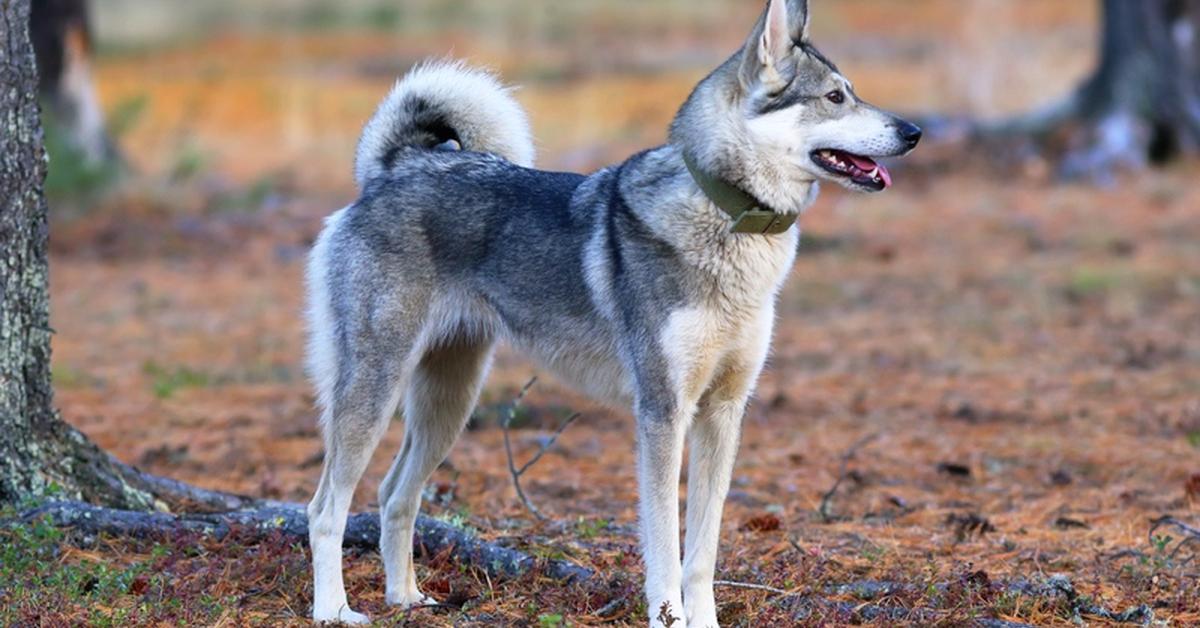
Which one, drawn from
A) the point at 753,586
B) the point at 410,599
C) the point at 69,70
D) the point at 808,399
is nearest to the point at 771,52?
the point at 753,586

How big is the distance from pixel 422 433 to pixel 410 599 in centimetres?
57

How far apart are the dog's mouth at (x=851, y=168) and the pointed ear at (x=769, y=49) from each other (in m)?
0.24

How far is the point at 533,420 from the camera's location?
7441 millimetres

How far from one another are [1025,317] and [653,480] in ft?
18.5

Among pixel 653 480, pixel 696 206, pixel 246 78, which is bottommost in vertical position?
pixel 246 78

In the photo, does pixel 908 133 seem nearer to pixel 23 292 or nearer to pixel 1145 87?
pixel 23 292

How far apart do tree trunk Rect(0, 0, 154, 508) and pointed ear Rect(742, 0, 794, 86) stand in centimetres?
233

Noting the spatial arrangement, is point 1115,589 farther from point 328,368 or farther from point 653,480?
point 328,368

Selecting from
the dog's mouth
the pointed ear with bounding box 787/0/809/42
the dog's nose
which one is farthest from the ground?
the pointed ear with bounding box 787/0/809/42

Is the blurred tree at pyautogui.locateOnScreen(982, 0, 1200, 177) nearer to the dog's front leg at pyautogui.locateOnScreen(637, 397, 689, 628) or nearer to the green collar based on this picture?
the green collar

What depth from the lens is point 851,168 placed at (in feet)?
14.1

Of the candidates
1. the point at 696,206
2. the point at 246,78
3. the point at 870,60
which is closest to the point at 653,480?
the point at 696,206

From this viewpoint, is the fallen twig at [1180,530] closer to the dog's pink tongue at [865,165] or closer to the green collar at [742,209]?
the dog's pink tongue at [865,165]

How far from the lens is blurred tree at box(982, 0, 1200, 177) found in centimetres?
1273
